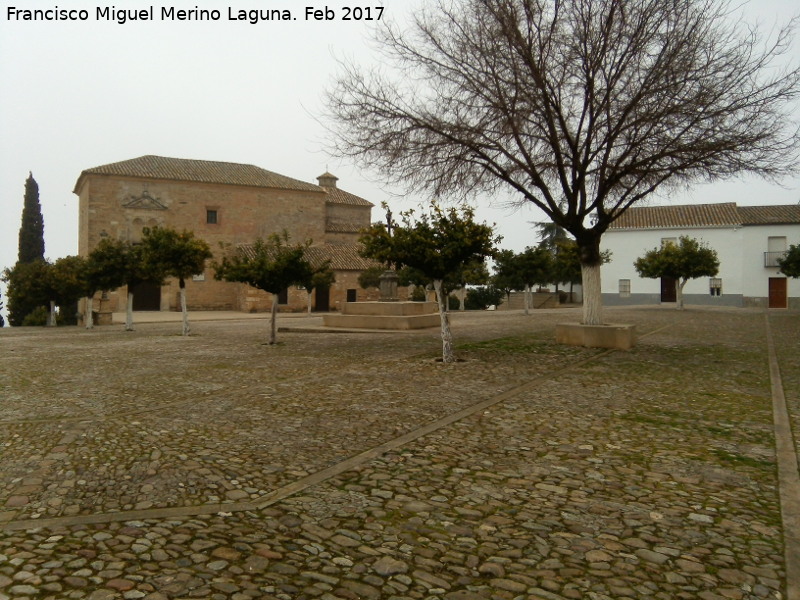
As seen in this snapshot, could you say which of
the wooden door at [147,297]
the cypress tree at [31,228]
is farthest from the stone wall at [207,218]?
the cypress tree at [31,228]

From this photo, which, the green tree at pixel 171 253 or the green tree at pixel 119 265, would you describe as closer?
the green tree at pixel 171 253

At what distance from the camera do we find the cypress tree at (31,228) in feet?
117

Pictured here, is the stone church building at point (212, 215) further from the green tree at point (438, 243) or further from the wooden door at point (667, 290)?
the green tree at point (438, 243)

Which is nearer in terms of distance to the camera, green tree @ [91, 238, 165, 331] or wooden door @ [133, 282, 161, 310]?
green tree @ [91, 238, 165, 331]

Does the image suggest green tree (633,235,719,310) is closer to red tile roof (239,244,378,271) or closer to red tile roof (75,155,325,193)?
red tile roof (239,244,378,271)

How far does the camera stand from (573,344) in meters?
13.8

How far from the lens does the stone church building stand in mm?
34562

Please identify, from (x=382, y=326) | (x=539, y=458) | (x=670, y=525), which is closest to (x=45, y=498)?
(x=539, y=458)

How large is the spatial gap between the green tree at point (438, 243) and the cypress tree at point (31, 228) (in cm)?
3158

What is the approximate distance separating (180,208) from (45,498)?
34894mm

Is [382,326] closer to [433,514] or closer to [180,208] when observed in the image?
[433,514]

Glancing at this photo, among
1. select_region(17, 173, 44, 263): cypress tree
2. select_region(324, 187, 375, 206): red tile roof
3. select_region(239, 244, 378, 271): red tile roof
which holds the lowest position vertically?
select_region(239, 244, 378, 271): red tile roof

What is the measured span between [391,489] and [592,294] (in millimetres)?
10723

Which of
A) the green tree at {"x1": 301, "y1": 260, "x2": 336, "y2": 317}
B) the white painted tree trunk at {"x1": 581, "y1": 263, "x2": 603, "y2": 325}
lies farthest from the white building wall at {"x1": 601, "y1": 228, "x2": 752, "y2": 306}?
the white painted tree trunk at {"x1": 581, "y1": 263, "x2": 603, "y2": 325}
